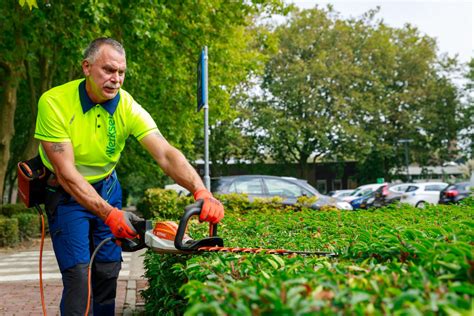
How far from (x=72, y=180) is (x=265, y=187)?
10578mm

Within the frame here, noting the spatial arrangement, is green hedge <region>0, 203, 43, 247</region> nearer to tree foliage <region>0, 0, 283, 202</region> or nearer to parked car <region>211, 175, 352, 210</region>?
tree foliage <region>0, 0, 283, 202</region>

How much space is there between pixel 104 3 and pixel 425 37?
3469 centimetres

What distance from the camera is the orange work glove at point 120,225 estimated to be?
3.24m

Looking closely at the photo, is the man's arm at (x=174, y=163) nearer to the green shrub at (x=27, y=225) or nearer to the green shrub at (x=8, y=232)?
the green shrub at (x=8, y=232)

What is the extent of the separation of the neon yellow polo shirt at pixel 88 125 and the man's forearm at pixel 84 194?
0.81ft

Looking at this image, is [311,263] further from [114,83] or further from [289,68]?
[289,68]

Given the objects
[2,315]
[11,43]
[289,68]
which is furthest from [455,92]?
[2,315]

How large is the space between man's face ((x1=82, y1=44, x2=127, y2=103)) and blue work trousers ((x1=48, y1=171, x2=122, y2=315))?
1.94 feet

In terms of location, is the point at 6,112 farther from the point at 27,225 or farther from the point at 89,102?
the point at 89,102

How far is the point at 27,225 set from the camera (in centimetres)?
1485

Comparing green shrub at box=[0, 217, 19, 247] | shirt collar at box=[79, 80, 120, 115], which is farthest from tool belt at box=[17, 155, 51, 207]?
green shrub at box=[0, 217, 19, 247]

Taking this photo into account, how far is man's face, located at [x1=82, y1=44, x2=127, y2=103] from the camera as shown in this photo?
3.65 metres

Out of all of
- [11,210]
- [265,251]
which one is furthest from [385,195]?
[265,251]

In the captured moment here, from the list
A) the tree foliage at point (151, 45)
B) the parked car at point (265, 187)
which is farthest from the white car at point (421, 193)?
the parked car at point (265, 187)
